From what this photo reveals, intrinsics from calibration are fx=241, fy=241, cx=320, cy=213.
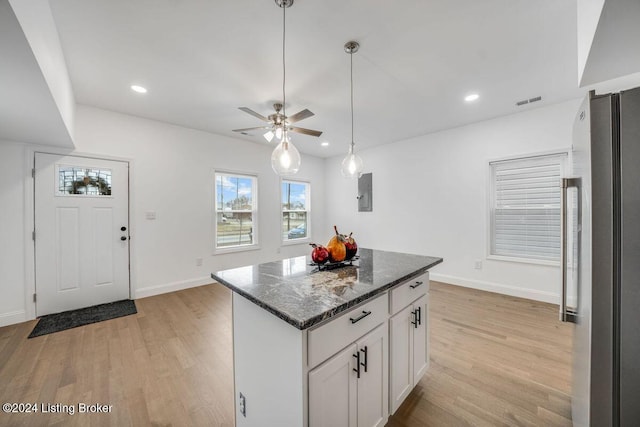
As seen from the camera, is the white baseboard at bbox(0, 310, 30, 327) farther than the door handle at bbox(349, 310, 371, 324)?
Yes

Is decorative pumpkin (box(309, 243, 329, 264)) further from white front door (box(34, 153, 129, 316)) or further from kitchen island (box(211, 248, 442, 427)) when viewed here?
white front door (box(34, 153, 129, 316))

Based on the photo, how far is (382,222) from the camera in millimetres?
5094

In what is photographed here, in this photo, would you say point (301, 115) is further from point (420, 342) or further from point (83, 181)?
point (83, 181)

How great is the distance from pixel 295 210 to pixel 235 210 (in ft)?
4.98

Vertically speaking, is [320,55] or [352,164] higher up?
[320,55]

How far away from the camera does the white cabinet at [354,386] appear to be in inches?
39.4

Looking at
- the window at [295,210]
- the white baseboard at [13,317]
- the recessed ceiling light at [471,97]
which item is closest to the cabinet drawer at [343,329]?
the recessed ceiling light at [471,97]

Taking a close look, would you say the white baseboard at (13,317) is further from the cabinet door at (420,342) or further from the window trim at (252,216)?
the cabinet door at (420,342)

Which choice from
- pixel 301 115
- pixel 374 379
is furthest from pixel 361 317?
pixel 301 115

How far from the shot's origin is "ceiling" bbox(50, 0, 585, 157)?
1.71 metres

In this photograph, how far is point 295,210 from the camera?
229 inches

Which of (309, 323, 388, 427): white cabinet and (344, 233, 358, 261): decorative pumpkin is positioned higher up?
(344, 233, 358, 261): decorative pumpkin

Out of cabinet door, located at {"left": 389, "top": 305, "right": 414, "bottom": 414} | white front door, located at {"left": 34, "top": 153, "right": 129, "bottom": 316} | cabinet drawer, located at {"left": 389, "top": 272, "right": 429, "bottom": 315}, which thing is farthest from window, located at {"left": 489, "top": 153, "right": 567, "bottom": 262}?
white front door, located at {"left": 34, "top": 153, "right": 129, "bottom": 316}

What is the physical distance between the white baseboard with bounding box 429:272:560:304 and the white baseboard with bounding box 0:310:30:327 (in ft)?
18.6
